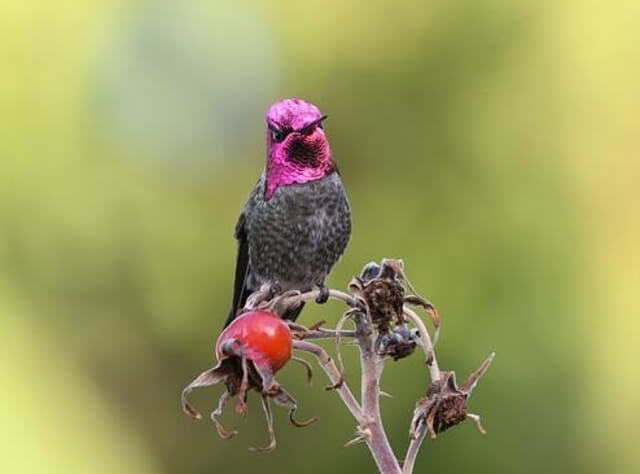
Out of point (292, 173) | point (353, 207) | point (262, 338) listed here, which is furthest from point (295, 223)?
point (353, 207)

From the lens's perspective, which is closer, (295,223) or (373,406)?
(373,406)

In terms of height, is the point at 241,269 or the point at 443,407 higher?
the point at 443,407

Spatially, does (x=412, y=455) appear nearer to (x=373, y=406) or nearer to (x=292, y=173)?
(x=373, y=406)

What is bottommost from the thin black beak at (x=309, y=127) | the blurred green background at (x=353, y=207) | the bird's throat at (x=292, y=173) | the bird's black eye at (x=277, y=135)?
the blurred green background at (x=353, y=207)

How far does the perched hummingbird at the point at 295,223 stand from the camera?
295 cm

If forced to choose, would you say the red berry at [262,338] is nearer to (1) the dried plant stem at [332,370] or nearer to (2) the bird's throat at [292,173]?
(1) the dried plant stem at [332,370]

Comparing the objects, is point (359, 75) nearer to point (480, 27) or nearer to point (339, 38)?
point (339, 38)

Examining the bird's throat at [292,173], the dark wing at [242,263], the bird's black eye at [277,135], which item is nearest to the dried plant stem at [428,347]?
the bird's black eye at [277,135]

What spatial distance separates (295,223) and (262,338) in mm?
1138

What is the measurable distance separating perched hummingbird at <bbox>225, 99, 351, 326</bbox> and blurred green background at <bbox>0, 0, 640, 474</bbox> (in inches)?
106

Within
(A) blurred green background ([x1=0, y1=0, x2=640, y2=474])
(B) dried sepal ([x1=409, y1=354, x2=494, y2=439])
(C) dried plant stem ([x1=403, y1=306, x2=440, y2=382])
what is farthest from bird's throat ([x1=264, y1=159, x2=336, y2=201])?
(A) blurred green background ([x1=0, y1=0, x2=640, y2=474])

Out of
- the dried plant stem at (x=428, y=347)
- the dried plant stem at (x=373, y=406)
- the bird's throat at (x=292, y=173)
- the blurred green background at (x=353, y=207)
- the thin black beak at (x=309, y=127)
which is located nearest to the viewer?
the dried plant stem at (x=373, y=406)

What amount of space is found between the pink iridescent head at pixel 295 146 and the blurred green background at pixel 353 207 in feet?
9.71

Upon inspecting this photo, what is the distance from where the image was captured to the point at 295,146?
273cm
